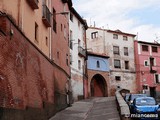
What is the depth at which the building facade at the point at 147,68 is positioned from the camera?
54156mm

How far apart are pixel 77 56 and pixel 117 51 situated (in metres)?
16.2

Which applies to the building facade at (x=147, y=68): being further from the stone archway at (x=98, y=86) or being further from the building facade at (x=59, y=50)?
the building facade at (x=59, y=50)

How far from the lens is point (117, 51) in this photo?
175ft

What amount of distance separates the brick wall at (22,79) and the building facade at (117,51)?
3126 cm

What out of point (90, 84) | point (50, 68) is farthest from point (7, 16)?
point (90, 84)

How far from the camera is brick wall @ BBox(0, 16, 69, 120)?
11.7m

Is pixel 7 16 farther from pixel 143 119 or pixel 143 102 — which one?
pixel 143 102

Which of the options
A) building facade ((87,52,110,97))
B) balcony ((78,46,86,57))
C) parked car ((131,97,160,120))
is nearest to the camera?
parked car ((131,97,160,120))

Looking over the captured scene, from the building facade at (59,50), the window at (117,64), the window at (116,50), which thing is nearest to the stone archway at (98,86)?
the window at (117,64)

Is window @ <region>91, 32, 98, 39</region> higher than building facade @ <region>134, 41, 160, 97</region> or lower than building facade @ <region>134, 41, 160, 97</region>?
higher

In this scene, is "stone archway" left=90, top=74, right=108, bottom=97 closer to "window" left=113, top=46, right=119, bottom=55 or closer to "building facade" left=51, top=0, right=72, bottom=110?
"window" left=113, top=46, right=119, bottom=55

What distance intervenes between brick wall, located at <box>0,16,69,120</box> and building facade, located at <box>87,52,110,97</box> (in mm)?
24871

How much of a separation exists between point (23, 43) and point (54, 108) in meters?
8.39

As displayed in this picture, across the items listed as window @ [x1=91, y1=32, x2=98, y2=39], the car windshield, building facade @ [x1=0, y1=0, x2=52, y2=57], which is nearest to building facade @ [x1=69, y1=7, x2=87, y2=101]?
window @ [x1=91, y1=32, x2=98, y2=39]
